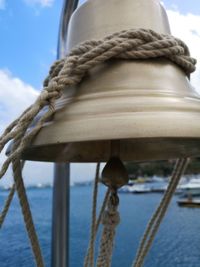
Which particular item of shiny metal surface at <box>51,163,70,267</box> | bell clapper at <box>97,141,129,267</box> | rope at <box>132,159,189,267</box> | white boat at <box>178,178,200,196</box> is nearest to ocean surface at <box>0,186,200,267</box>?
white boat at <box>178,178,200,196</box>

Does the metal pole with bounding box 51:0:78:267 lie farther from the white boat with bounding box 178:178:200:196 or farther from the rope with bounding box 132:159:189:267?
the white boat with bounding box 178:178:200:196

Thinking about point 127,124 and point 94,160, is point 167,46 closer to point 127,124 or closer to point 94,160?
point 127,124

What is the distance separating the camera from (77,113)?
0.32 metres

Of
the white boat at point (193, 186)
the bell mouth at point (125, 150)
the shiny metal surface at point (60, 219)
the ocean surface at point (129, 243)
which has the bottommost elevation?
the ocean surface at point (129, 243)

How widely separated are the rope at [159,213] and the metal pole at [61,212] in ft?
0.53

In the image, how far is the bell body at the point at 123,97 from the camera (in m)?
0.28

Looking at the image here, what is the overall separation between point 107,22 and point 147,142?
277mm

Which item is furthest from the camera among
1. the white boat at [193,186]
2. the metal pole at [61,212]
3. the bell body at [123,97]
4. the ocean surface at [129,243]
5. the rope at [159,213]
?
the white boat at [193,186]

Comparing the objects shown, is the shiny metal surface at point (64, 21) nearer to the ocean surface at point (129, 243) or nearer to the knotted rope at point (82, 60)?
the knotted rope at point (82, 60)

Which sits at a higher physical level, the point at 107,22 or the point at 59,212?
the point at 107,22

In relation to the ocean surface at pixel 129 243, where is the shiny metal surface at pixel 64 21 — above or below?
above

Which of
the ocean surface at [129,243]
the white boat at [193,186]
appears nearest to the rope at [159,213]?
the ocean surface at [129,243]

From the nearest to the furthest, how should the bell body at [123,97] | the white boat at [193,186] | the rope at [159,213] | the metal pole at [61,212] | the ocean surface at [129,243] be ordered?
the bell body at [123,97] → the rope at [159,213] → the metal pole at [61,212] → the ocean surface at [129,243] → the white boat at [193,186]

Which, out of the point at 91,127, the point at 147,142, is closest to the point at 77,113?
the point at 91,127
